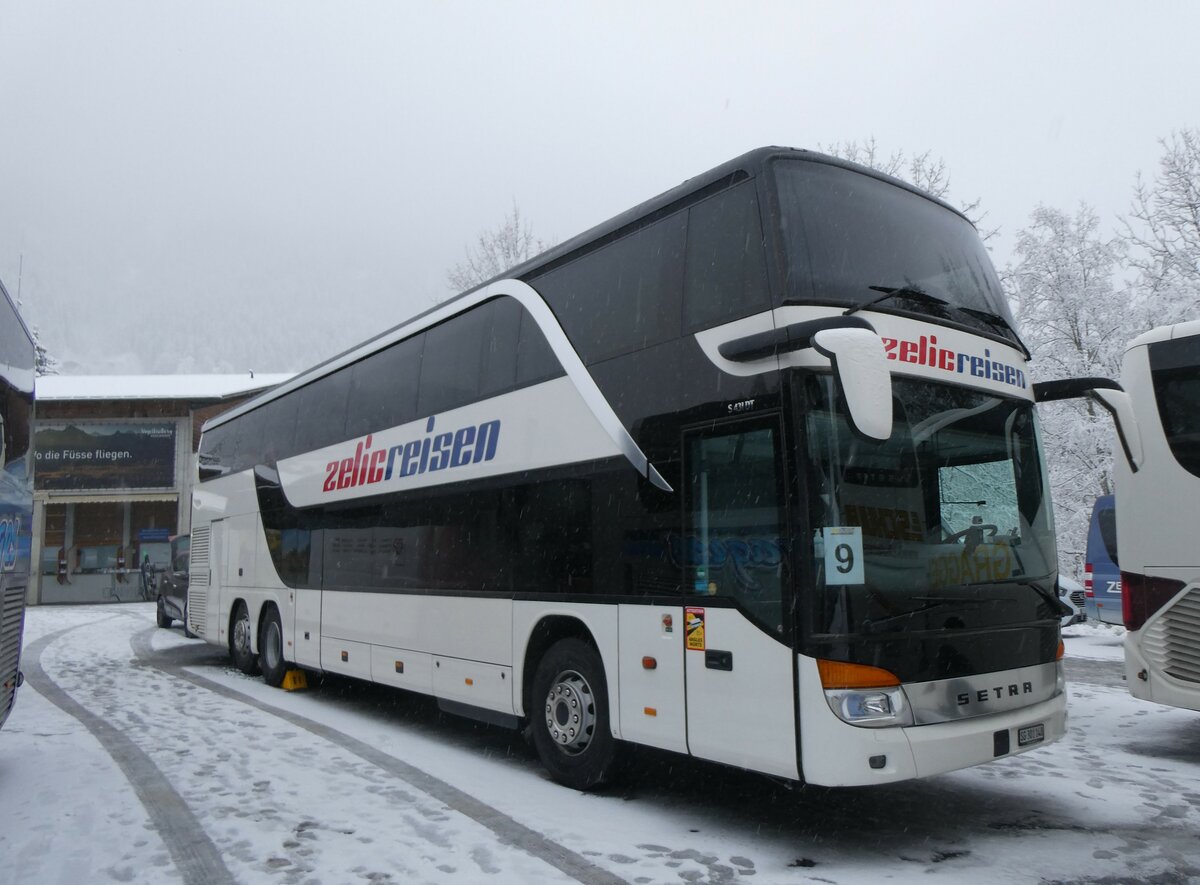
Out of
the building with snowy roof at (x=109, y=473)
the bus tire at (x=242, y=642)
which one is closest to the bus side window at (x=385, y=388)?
the bus tire at (x=242, y=642)

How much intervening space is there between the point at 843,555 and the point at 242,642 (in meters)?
11.4

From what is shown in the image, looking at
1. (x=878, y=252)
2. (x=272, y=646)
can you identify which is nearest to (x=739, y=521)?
(x=878, y=252)

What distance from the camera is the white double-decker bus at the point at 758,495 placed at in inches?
194

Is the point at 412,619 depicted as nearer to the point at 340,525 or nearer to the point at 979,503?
the point at 340,525

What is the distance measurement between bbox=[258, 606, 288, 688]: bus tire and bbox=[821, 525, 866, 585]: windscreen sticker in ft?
30.8

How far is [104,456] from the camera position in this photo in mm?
37906

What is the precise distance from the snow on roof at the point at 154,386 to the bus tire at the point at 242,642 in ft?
86.4

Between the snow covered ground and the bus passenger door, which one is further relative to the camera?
the bus passenger door

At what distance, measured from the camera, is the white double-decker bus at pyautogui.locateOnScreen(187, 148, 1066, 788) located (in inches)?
194

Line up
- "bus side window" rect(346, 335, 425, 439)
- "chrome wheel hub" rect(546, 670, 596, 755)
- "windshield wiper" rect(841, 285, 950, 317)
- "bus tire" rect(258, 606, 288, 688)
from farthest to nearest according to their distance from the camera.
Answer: "bus tire" rect(258, 606, 288, 688)
"bus side window" rect(346, 335, 425, 439)
"chrome wheel hub" rect(546, 670, 596, 755)
"windshield wiper" rect(841, 285, 950, 317)

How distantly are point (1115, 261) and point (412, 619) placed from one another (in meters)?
22.3

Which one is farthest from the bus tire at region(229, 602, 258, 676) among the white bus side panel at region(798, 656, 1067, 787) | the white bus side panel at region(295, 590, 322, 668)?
the white bus side panel at region(798, 656, 1067, 787)

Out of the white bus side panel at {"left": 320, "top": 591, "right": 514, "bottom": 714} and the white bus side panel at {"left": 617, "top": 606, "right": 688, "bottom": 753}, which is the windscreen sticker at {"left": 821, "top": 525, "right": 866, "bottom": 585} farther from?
the white bus side panel at {"left": 320, "top": 591, "right": 514, "bottom": 714}

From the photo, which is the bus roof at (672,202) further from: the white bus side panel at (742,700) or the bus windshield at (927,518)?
the white bus side panel at (742,700)
